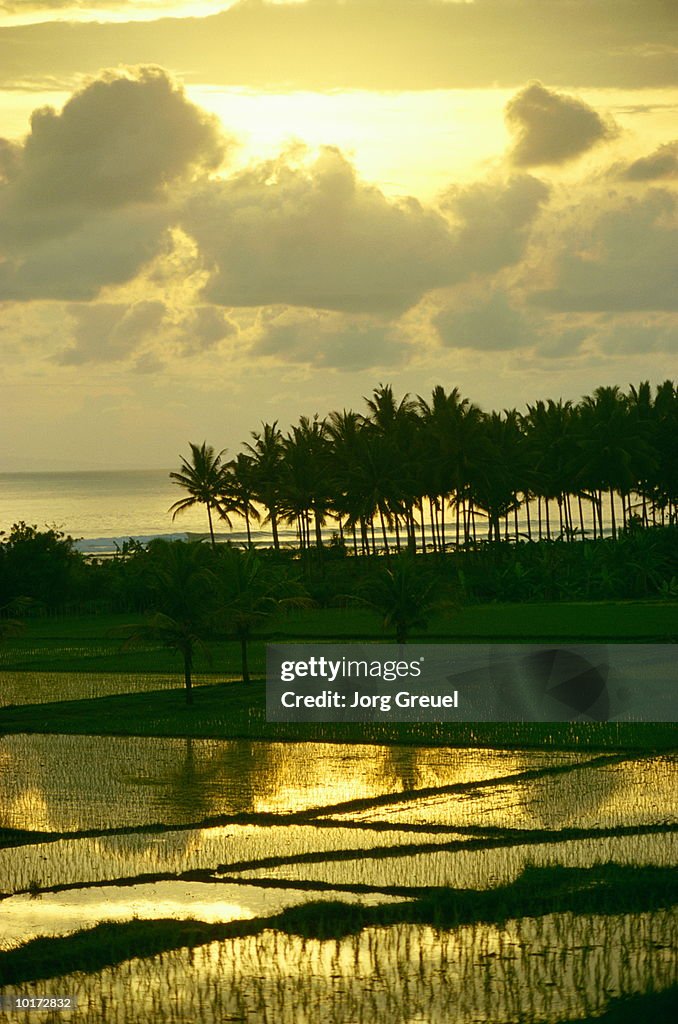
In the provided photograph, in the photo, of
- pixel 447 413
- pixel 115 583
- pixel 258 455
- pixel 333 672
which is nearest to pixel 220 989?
pixel 333 672

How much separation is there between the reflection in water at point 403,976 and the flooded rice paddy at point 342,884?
0.03 m

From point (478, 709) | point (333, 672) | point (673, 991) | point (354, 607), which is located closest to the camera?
point (673, 991)

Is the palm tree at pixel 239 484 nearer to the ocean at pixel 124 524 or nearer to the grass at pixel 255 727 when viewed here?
the ocean at pixel 124 524

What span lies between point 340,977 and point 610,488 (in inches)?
2439

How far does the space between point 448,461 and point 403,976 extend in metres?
57.5

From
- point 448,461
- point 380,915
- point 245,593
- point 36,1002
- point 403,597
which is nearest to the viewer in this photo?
point 36,1002

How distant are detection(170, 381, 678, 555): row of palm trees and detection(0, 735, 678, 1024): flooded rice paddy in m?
45.4

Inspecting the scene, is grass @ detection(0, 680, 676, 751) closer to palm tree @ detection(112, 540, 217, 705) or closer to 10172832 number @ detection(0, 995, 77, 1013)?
palm tree @ detection(112, 540, 217, 705)

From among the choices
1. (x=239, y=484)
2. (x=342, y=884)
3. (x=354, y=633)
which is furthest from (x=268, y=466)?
(x=342, y=884)

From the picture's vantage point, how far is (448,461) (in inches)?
2704

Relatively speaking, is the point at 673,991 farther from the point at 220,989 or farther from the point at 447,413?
the point at 447,413

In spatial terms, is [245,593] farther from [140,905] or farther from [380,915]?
[380,915]

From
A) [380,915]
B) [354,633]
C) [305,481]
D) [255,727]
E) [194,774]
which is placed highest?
[305,481]

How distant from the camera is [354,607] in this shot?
180 feet
